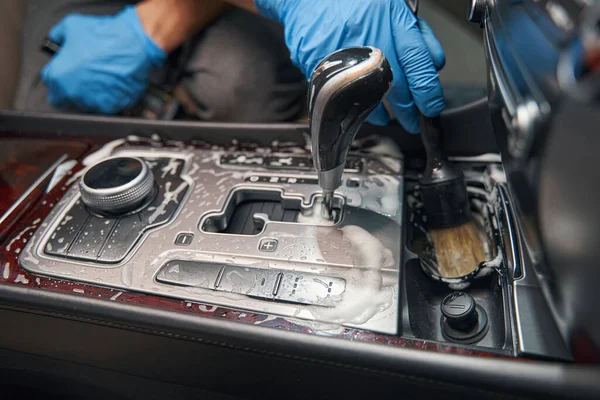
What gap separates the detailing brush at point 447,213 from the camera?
0.67 meters

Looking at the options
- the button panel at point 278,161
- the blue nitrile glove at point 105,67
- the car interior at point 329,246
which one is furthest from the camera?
the blue nitrile glove at point 105,67

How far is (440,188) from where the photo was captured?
666mm

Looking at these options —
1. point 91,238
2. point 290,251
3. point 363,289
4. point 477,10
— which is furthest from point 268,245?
point 477,10

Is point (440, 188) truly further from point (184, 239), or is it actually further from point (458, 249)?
point (184, 239)

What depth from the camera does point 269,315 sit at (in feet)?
1.80

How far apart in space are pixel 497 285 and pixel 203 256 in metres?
0.36

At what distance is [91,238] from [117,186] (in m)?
0.08

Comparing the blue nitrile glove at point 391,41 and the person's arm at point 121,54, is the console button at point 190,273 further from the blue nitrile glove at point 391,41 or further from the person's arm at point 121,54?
the person's arm at point 121,54

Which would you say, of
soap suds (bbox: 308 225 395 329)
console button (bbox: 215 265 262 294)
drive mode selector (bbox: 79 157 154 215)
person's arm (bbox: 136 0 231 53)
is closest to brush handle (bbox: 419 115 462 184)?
soap suds (bbox: 308 225 395 329)

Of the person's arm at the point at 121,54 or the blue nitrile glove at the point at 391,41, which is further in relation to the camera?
the person's arm at the point at 121,54

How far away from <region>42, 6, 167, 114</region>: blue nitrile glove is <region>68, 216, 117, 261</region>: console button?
44 cm

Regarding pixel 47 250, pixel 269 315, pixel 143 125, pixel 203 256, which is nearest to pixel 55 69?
pixel 143 125

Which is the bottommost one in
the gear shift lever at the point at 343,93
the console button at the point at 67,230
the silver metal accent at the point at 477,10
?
the console button at the point at 67,230

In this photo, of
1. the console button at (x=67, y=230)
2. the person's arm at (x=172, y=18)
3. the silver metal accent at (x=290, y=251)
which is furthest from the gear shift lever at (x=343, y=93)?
the person's arm at (x=172, y=18)
